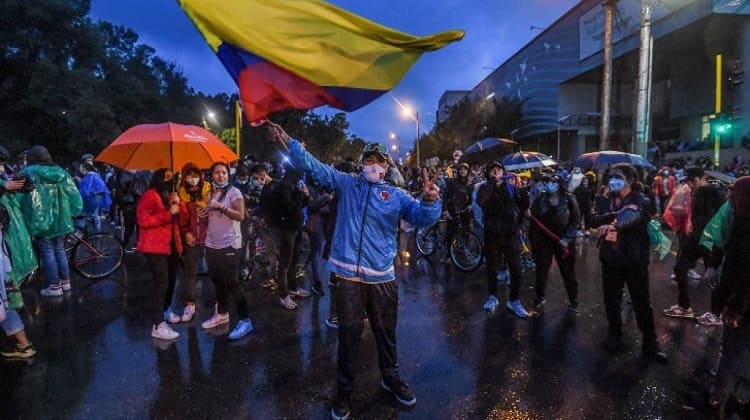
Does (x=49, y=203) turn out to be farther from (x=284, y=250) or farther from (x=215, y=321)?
(x=284, y=250)

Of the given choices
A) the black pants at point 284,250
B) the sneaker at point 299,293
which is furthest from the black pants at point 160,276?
the sneaker at point 299,293

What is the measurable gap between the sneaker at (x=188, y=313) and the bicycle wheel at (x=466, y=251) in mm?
4806

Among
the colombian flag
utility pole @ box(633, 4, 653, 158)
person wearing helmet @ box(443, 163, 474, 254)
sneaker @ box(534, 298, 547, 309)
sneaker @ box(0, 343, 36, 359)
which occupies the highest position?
utility pole @ box(633, 4, 653, 158)

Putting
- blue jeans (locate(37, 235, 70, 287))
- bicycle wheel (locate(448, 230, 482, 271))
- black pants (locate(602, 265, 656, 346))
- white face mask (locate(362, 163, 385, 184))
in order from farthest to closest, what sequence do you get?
bicycle wheel (locate(448, 230, 482, 271))
blue jeans (locate(37, 235, 70, 287))
black pants (locate(602, 265, 656, 346))
white face mask (locate(362, 163, 385, 184))

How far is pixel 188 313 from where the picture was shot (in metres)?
5.73

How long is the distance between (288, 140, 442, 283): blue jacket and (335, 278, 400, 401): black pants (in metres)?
0.09

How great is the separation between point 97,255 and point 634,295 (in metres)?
8.57

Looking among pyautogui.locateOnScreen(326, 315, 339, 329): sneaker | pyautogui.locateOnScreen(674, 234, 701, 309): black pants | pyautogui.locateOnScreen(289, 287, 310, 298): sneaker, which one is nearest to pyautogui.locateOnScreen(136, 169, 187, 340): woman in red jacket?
pyautogui.locateOnScreen(326, 315, 339, 329): sneaker

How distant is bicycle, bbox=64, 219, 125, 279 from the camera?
7.82 m

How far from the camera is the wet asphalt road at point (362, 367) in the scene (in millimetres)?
3605

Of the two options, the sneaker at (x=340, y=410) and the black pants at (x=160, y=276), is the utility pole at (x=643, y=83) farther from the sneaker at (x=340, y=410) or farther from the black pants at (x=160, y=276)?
the black pants at (x=160, y=276)

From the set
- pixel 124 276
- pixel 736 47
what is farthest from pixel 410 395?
pixel 736 47

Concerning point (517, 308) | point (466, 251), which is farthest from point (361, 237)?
point (466, 251)

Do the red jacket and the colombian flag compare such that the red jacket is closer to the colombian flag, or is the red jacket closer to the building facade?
the colombian flag
